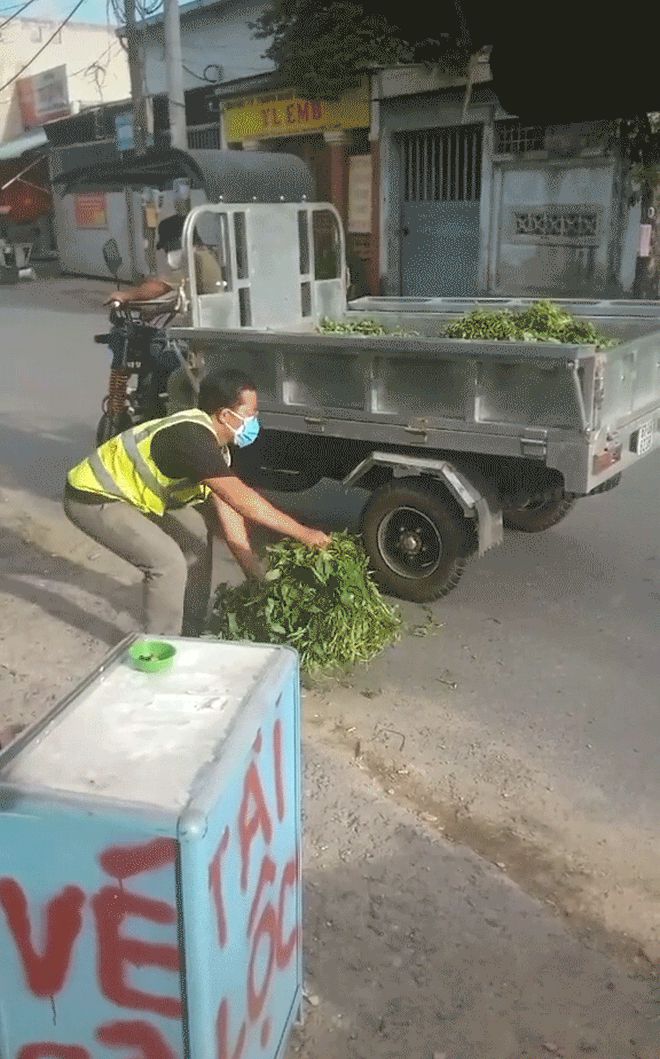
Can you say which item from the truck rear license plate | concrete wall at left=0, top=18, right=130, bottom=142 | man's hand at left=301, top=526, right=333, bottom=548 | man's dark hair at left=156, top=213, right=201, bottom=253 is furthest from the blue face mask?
concrete wall at left=0, top=18, right=130, bottom=142

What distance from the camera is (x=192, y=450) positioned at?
147 inches

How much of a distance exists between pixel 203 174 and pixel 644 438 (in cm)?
681

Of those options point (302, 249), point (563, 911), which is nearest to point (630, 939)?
point (563, 911)

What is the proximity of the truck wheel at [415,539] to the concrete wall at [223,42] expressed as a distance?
59.2 ft

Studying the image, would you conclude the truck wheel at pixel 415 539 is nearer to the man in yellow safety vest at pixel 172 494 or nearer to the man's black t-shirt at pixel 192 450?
the man in yellow safety vest at pixel 172 494

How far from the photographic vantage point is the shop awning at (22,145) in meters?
28.6

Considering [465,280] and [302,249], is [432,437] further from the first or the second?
[465,280]

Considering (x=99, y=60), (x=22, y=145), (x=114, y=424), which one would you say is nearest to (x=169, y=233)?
(x=114, y=424)

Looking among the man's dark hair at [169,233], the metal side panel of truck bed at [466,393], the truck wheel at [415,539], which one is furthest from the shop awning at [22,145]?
the truck wheel at [415,539]

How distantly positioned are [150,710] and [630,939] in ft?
5.81

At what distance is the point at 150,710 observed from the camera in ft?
6.45

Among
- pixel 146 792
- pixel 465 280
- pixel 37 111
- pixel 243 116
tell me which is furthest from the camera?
pixel 37 111

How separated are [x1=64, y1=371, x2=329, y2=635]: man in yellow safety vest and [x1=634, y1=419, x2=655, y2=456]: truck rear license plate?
195 cm

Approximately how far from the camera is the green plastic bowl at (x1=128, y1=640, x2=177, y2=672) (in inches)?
82.7
